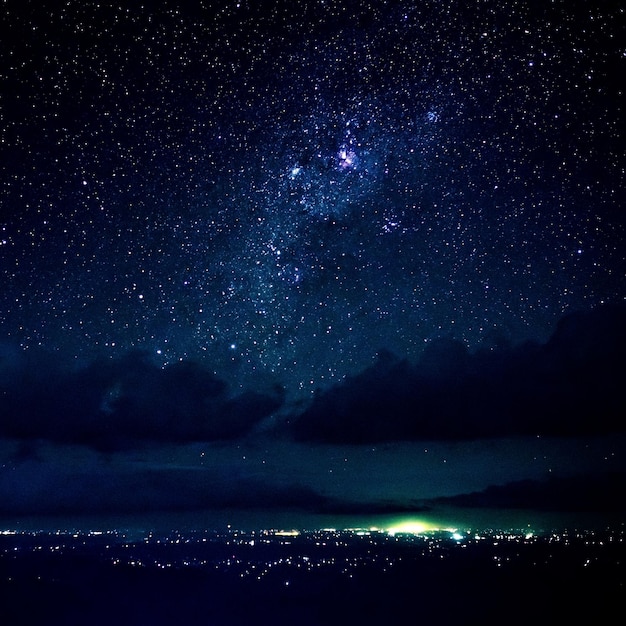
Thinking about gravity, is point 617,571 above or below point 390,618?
below

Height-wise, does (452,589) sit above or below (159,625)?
below

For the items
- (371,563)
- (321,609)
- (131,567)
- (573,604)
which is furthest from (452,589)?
(131,567)

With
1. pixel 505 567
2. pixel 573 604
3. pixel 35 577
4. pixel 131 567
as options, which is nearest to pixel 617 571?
pixel 505 567

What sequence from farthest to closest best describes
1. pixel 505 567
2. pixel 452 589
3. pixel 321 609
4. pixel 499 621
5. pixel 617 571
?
pixel 505 567 < pixel 617 571 < pixel 452 589 < pixel 321 609 < pixel 499 621

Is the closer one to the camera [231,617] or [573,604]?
[231,617]

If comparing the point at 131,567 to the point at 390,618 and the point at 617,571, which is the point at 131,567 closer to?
the point at 390,618

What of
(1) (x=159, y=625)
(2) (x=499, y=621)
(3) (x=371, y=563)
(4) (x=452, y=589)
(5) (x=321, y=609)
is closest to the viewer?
(1) (x=159, y=625)

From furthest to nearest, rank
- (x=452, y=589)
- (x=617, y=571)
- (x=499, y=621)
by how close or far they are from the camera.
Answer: (x=617, y=571), (x=452, y=589), (x=499, y=621)

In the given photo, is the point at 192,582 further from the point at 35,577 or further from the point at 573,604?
the point at 573,604

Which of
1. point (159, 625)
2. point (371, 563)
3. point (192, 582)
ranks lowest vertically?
point (371, 563)
